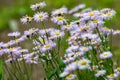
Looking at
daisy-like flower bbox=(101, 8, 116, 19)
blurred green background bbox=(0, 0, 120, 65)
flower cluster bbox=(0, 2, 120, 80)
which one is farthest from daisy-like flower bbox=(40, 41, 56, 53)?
blurred green background bbox=(0, 0, 120, 65)

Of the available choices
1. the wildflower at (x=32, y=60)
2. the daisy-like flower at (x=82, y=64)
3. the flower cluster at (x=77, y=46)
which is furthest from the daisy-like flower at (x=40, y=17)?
the daisy-like flower at (x=82, y=64)

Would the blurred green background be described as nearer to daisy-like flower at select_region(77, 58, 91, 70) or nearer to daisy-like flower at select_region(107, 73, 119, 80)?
daisy-like flower at select_region(107, 73, 119, 80)

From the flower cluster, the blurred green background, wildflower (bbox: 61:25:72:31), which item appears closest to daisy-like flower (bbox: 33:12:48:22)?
the flower cluster

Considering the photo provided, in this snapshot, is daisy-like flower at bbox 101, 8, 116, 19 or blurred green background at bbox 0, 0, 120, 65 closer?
daisy-like flower at bbox 101, 8, 116, 19

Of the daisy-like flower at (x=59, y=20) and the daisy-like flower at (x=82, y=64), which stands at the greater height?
the daisy-like flower at (x=59, y=20)

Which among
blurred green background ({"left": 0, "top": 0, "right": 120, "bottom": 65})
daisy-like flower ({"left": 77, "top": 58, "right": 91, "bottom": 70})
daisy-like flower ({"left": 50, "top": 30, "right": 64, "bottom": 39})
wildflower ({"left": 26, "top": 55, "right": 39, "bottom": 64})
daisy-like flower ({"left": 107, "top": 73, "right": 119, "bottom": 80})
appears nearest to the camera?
daisy-like flower ({"left": 77, "top": 58, "right": 91, "bottom": 70})

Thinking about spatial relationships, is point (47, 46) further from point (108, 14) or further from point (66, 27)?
point (108, 14)

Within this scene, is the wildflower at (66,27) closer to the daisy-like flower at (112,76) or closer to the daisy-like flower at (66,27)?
the daisy-like flower at (66,27)

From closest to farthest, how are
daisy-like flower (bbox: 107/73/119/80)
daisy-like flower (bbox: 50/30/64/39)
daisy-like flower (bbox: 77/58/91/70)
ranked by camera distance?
daisy-like flower (bbox: 77/58/91/70), daisy-like flower (bbox: 107/73/119/80), daisy-like flower (bbox: 50/30/64/39)

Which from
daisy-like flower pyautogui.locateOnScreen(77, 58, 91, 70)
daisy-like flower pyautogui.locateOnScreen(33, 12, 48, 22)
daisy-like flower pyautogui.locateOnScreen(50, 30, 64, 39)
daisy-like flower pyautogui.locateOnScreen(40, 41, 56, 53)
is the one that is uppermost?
daisy-like flower pyautogui.locateOnScreen(33, 12, 48, 22)

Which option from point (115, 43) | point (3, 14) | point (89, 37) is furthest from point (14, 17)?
A: point (89, 37)

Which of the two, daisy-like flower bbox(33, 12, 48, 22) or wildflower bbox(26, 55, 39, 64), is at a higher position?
daisy-like flower bbox(33, 12, 48, 22)
